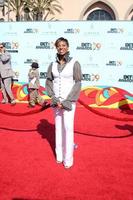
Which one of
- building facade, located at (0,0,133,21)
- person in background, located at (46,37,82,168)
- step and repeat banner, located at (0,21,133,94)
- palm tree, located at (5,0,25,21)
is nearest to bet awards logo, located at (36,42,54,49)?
step and repeat banner, located at (0,21,133,94)

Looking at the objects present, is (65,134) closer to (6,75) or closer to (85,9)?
(6,75)

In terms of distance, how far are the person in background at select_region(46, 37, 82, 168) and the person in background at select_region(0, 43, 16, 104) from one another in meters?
5.18

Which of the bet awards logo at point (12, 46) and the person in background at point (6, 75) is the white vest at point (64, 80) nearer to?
the person in background at point (6, 75)

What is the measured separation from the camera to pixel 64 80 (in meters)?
5.17

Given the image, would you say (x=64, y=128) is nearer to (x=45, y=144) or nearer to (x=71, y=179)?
(x=71, y=179)

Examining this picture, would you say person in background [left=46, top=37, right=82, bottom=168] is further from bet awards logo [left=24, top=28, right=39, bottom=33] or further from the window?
the window

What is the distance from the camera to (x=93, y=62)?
35.4 ft

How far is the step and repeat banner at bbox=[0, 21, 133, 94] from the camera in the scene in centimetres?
1055

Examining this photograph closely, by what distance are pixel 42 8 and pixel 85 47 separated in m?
21.7

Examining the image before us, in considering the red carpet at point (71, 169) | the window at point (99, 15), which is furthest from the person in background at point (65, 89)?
the window at point (99, 15)

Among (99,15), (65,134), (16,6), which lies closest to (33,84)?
(65,134)

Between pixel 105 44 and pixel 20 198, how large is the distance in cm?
707

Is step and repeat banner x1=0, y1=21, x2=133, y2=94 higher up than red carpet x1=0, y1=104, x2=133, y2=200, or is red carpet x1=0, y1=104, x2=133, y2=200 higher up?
step and repeat banner x1=0, y1=21, x2=133, y2=94

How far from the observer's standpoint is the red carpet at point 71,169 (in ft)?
15.2
